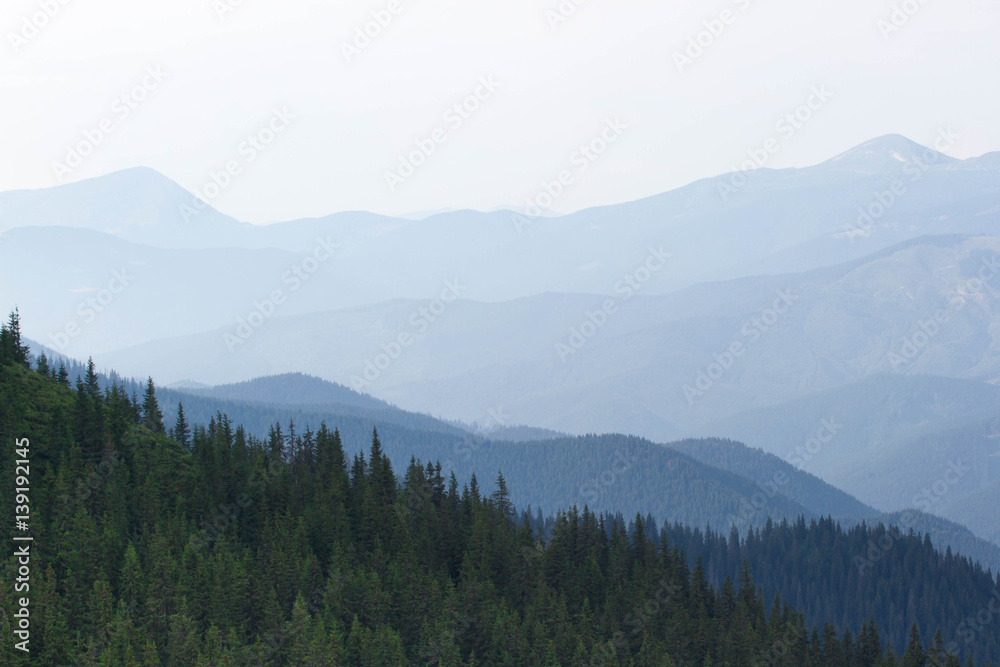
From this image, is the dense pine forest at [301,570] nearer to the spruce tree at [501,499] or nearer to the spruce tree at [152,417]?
the spruce tree at [152,417]

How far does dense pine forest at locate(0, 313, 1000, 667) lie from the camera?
79938 mm

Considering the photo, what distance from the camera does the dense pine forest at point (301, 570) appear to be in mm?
79938

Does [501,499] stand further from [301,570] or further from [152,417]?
[152,417]

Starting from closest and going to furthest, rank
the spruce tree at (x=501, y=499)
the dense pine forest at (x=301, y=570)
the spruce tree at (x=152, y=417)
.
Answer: the dense pine forest at (x=301, y=570) < the spruce tree at (x=152, y=417) < the spruce tree at (x=501, y=499)

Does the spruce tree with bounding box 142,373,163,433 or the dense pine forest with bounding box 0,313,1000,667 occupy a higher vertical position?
the spruce tree with bounding box 142,373,163,433

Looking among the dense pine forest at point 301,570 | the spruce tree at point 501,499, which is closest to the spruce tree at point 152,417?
the dense pine forest at point 301,570

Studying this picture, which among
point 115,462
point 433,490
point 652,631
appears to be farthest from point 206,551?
point 652,631

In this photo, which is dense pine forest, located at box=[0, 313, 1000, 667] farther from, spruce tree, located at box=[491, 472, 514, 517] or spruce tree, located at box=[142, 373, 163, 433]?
spruce tree, located at box=[491, 472, 514, 517]

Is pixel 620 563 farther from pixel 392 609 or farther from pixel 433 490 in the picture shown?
pixel 392 609

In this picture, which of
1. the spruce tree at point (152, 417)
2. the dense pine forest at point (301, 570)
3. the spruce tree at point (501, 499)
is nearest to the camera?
the dense pine forest at point (301, 570)

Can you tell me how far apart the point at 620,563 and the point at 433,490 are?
75.6 ft

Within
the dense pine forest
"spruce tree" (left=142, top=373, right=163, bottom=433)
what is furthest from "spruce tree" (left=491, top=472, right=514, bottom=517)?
"spruce tree" (left=142, top=373, right=163, bottom=433)

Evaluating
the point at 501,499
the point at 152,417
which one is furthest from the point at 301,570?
the point at 501,499

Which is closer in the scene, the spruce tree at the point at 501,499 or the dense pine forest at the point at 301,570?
the dense pine forest at the point at 301,570
